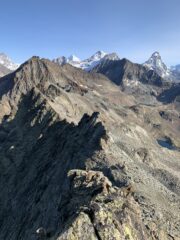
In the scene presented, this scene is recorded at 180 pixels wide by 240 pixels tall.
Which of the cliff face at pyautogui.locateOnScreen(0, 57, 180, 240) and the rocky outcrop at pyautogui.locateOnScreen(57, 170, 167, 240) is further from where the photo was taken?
the cliff face at pyautogui.locateOnScreen(0, 57, 180, 240)

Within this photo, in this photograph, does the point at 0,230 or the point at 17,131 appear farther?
the point at 17,131

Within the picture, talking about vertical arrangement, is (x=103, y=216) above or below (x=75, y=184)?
above

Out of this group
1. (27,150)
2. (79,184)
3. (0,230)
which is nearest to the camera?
(79,184)

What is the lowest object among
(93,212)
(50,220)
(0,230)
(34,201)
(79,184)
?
(0,230)

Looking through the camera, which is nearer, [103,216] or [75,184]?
[103,216]

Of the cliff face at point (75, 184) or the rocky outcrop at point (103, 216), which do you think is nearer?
the rocky outcrop at point (103, 216)

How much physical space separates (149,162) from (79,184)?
145 feet

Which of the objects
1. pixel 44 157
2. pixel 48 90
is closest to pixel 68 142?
pixel 44 157

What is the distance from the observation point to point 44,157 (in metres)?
63.2

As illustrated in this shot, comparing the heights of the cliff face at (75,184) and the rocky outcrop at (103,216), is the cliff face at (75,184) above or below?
below

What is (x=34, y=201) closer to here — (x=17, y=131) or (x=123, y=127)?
(x=17, y=131)

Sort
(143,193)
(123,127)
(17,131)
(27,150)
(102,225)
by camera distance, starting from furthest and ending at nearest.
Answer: (123,127)
(17,131)
(27,150)
(143,193)
(102,225)

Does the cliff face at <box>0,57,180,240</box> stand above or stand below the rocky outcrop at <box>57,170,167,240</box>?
below

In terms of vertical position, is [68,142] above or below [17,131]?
above
